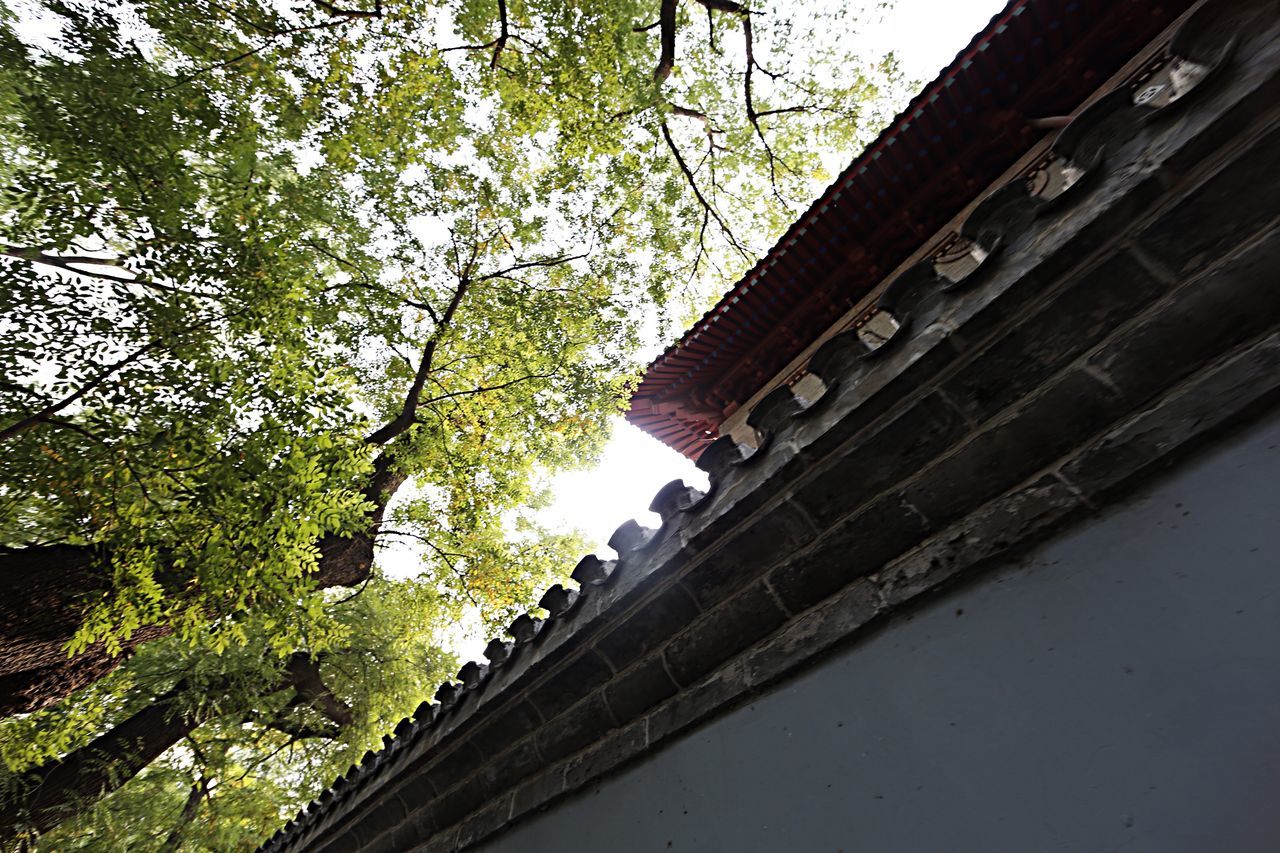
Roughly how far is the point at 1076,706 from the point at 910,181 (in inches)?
165

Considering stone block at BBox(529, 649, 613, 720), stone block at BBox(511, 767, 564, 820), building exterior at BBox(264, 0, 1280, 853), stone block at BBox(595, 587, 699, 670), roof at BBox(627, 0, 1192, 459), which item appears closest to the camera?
building exterior at BBox(264, 0, 1280, 853)

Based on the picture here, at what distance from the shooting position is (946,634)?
1742 mm

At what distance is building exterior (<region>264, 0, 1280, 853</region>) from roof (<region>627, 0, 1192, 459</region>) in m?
2.57

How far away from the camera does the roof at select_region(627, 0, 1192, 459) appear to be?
3.82 meters

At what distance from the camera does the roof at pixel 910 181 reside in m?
3.82

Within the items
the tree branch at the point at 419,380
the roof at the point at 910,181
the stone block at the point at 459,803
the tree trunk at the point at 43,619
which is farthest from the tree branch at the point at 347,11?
the stone block at the point at 459,803

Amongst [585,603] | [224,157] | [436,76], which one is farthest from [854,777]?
[436,76]

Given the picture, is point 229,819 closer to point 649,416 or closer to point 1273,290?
point 649,416

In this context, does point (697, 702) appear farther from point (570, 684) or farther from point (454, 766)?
point (454, 766)

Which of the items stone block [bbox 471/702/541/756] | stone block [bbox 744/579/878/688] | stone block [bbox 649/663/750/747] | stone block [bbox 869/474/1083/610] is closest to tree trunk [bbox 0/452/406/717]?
stone block [bbox 471/702/541/756]

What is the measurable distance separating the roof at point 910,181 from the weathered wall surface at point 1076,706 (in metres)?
3.63

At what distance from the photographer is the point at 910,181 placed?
15.0 ft

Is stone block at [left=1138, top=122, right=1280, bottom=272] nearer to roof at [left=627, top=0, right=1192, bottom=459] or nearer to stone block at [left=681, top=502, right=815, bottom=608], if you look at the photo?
stone block at [left=681, top=502, right=815, bottom=608]

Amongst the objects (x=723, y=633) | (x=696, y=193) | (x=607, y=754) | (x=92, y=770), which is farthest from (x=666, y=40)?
(x=92, y=770)
